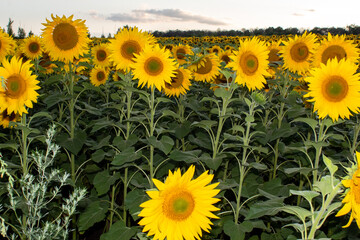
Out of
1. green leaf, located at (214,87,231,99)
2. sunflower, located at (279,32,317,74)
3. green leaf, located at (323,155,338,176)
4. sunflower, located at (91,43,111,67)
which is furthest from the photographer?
sunflower, located at (91,43,111,67)

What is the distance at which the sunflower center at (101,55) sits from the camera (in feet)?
19.4

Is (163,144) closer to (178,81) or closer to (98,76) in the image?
(178,81)

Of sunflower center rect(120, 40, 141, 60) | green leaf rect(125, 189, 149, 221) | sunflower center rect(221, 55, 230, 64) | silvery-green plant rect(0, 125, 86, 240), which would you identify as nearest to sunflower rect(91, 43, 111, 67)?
sunflower center rect(221, 55, 230, 64)

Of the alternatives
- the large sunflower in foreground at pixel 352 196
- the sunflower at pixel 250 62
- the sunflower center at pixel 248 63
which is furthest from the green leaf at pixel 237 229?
the sunflower center at pixel 248 63

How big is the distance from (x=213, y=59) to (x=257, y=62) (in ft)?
4.10

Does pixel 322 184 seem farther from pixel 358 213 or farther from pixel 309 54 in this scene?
pixel 309 54

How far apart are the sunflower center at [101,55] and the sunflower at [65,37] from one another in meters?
1.62

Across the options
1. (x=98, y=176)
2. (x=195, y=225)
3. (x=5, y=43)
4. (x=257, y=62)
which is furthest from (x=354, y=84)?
(x=5, y=43)

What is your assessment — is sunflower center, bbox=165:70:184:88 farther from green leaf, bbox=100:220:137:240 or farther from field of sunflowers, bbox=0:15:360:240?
green leaf, bbox=100:220:137:240

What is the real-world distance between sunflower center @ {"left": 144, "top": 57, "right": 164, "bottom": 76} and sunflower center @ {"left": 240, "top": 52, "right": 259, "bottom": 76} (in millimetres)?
920

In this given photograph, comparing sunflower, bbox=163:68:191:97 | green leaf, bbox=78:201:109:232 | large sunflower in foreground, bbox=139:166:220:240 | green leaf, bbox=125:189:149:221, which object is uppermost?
sunflower, bbox=163:68:191:97

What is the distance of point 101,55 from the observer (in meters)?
5.92

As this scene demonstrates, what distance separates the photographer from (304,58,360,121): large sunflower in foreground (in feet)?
9.99

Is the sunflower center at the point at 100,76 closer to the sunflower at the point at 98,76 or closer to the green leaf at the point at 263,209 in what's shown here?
the sunflower at the point at 98,76
